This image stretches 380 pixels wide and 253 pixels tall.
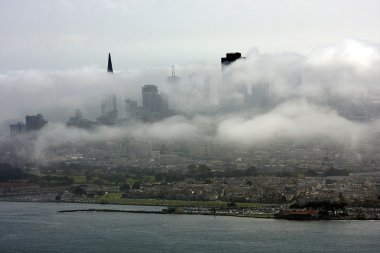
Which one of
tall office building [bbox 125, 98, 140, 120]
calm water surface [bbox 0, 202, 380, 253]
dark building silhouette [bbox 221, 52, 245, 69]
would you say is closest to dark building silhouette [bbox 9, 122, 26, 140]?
tall office building [bbox 125, 98, 140, 120]

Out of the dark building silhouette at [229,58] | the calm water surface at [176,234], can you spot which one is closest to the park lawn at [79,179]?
the calm water surface at [176,234]

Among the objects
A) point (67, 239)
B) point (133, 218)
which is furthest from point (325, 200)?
point (67, 239)

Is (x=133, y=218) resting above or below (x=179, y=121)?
below

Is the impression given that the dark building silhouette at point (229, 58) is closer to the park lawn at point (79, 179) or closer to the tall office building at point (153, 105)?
the tall office building at point (153, 105)

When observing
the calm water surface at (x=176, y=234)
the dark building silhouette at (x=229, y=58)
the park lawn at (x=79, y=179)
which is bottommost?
the calm water surface at (x=176, y=234)

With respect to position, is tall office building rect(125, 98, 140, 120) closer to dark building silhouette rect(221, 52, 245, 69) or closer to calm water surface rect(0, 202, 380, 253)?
dark building silhouette rect(221, 52, 245, 69)

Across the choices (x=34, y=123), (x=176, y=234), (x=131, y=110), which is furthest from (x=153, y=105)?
(x=176, y=234)

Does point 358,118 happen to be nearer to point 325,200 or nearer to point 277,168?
point 277,168
